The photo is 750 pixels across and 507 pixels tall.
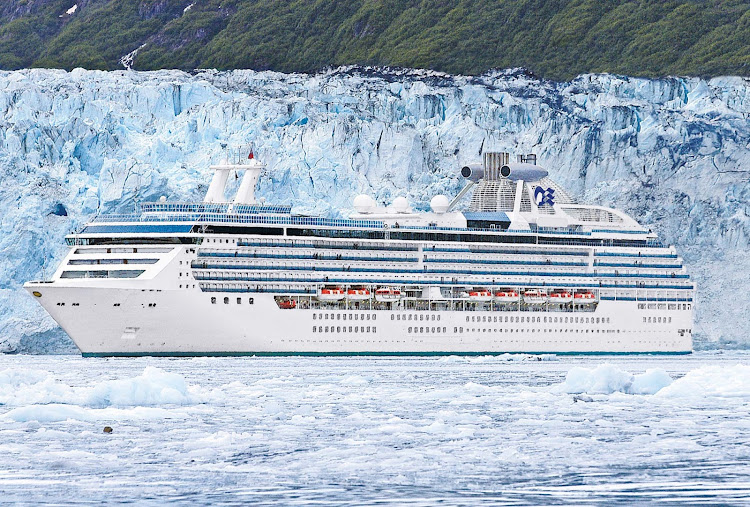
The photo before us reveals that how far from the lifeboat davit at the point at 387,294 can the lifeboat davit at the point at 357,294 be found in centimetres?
46

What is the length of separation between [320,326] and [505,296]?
802 cm

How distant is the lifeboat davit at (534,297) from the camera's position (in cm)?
5675

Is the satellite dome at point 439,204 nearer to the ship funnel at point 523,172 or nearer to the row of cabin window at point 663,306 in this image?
→ the ship funnel at point 523,172

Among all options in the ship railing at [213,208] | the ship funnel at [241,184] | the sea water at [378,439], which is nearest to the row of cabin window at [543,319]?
the ship railing at [213,208]

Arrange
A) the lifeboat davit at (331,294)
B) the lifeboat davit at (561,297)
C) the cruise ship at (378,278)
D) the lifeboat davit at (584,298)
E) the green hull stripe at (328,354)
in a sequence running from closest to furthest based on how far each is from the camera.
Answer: the green hull stripe at (328,354) → the cruise ship at (378,278) → the lifeboat davit at (331,294) → the lifeboat davit at (561,297) → the lifeboat davit at (584,298)

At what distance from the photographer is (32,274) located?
53.3 metres

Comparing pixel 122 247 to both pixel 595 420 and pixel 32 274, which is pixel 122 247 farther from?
pixel 595 420

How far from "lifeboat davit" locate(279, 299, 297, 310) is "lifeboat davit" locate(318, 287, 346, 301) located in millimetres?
981

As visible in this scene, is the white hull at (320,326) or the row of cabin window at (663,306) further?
the row of cabin window at (663,306)

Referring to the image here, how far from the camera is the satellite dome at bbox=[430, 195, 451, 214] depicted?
186ft

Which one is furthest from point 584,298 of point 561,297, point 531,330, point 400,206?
point 400,206

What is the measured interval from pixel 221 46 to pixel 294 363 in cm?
3762

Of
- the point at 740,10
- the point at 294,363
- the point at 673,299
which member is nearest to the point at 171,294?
the point at 294,363

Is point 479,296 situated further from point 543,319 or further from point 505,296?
point 543,319
